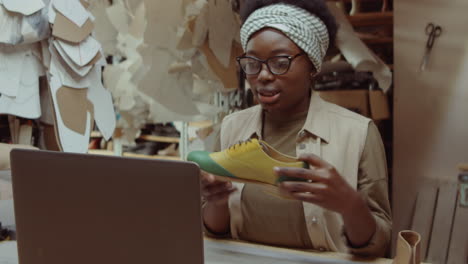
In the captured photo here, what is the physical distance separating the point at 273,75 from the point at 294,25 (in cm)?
13

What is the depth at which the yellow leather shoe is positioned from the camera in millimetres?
817

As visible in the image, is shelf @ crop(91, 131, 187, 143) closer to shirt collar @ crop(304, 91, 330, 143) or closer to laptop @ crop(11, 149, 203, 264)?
shirt collar @ crop(304, 91, 330, 143)

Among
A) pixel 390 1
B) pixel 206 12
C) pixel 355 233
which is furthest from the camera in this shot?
pixel 390 1

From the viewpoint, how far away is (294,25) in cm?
110

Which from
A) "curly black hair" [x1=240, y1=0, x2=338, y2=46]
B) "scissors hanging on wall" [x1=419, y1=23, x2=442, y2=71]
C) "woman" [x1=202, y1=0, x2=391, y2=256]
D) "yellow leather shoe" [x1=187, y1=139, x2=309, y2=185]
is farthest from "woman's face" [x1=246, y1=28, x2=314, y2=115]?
"scissors hanging on wall" [x1=419, y1=23, x2=442, y2=71]

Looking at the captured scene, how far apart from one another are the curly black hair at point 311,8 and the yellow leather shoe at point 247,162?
442 mm

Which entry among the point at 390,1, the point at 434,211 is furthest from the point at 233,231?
the point at 390,1

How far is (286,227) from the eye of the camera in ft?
3.76

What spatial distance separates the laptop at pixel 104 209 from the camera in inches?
24.4

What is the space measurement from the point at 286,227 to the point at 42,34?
3.18 feet

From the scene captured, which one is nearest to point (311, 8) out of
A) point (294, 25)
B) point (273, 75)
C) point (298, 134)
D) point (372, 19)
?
point (294, 25)

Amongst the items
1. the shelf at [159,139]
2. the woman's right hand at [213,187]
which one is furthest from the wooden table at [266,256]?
the shelf at [159,139]

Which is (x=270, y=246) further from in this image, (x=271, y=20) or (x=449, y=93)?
(x=449, y=93)

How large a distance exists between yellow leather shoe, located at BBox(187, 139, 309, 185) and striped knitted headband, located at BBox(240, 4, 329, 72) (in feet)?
1.11
